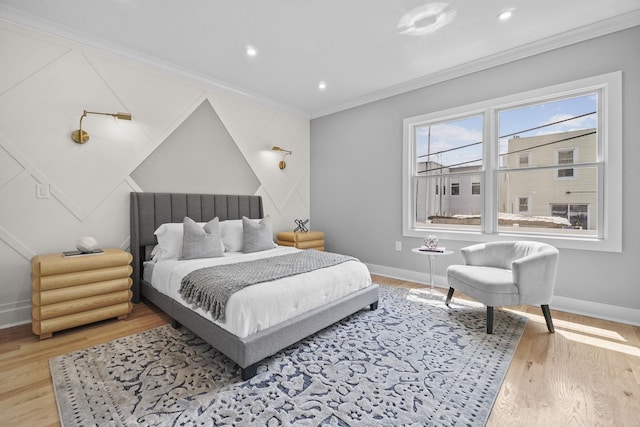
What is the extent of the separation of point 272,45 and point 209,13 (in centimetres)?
72

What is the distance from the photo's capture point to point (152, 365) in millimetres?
1996

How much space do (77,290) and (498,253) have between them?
413 cm

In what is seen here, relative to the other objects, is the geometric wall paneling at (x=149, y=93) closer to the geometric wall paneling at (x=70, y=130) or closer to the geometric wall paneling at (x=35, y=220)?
the geometric wall paneling at (x=70, y=130)

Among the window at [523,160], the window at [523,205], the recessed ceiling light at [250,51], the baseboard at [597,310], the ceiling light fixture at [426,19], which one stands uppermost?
the recessed ceiling light at [250,51]

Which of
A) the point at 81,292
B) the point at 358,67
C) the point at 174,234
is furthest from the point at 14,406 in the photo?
the point at 358,67

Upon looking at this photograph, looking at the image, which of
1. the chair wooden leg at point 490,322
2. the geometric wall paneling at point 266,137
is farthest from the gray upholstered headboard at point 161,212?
the chair wooden leg at point 490,322

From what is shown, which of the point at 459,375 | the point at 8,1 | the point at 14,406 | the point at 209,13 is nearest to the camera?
the point at 14,406

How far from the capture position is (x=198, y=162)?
385cm

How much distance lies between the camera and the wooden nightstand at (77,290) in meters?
2.34

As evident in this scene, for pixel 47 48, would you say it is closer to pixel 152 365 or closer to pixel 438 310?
pixel 152 365

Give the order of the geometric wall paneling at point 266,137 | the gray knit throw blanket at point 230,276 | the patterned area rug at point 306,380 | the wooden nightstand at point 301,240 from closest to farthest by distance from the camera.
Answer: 1. the patterned area rug at point 306,380
2. the gray knit throw blanket at point 230,276
3. the geometric wall paneling at point 266,137
4. the wooden nightstand at point 301,240

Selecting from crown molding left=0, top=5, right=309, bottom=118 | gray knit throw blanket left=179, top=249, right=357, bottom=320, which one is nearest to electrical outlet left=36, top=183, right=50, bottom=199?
crown molding left=0, top=5, right=309, bottom=118

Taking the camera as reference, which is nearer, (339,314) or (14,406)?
(14,406)

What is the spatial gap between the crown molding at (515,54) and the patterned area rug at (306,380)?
9.66 ft
